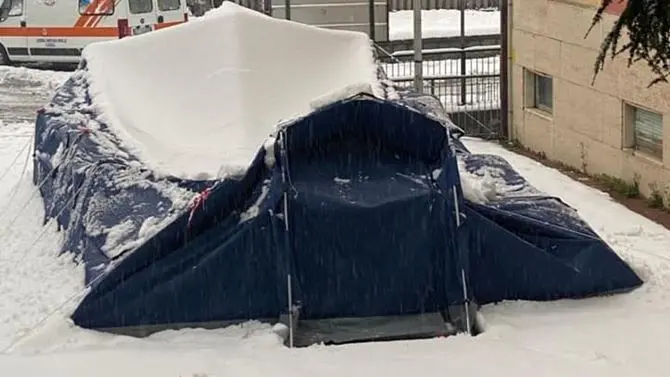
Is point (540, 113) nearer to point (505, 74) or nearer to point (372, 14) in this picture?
point (505, 74)

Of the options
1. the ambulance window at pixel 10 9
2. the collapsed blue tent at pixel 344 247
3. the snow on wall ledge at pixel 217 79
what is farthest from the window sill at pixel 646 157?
the ambulance window at pixel 10 9

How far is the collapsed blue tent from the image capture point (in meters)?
8.01

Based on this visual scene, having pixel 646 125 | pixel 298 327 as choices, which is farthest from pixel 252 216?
pixel 646 125

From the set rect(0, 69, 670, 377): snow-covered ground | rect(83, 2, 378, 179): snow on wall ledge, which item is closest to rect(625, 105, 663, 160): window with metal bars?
rect(83, 2, 378, 179): snow on wall ledge

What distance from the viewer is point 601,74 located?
45.9 feet

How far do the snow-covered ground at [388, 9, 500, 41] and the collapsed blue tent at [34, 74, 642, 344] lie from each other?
21192 millimetres

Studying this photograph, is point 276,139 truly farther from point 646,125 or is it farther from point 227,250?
point 646,125

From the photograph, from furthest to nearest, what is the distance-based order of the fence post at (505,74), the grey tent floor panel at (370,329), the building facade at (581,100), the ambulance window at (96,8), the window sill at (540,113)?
1. the ambulance window at (96,8)
2. the fence post at (505,74)
3. the window sill at (540,113)
4. the building facade at (581,100)
5. the grey tent floor panel at (370,329)

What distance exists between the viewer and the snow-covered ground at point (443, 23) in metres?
30.6

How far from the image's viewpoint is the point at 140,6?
26.8 meters

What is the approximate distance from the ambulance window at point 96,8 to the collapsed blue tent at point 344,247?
1900 centimetres

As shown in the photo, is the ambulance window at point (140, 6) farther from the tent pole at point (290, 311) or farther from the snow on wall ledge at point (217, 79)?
the tent pole at point (290, 311)

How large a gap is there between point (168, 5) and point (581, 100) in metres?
15.0

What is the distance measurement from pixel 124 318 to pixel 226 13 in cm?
670
